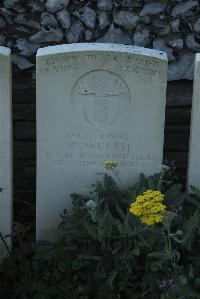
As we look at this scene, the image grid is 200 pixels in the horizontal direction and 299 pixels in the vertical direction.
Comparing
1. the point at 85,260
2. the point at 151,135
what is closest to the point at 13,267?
the point at 85,260

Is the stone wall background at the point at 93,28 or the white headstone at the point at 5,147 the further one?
the stone wall background at the point at 93,28

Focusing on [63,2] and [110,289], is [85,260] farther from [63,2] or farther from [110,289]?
[63,2]

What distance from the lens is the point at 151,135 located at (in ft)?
13.1

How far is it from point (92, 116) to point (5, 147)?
563 mm

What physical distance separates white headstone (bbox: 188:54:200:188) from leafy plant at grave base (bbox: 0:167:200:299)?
0.17 meters

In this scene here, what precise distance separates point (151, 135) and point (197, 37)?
1.42 metres

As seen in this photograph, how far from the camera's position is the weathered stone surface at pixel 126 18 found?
198 inches

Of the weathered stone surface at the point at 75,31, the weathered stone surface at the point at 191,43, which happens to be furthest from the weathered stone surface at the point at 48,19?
the weathered stone surface at the point at 191,43

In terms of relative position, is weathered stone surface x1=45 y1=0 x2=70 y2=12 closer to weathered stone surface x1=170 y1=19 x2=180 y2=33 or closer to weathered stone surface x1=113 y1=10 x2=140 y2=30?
weathered stone surface x1=113 y1=10 x2=140 y2=30

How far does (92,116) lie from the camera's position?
12.9 feet

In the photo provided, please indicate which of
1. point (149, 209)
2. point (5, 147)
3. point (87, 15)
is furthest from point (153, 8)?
point (149, 209)

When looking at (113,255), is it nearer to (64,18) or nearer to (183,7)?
(64,18)

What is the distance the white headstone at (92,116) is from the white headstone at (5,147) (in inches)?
7.1

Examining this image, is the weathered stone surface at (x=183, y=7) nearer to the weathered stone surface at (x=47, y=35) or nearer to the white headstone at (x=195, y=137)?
the weathered stone surface at (x=47, y=35)
